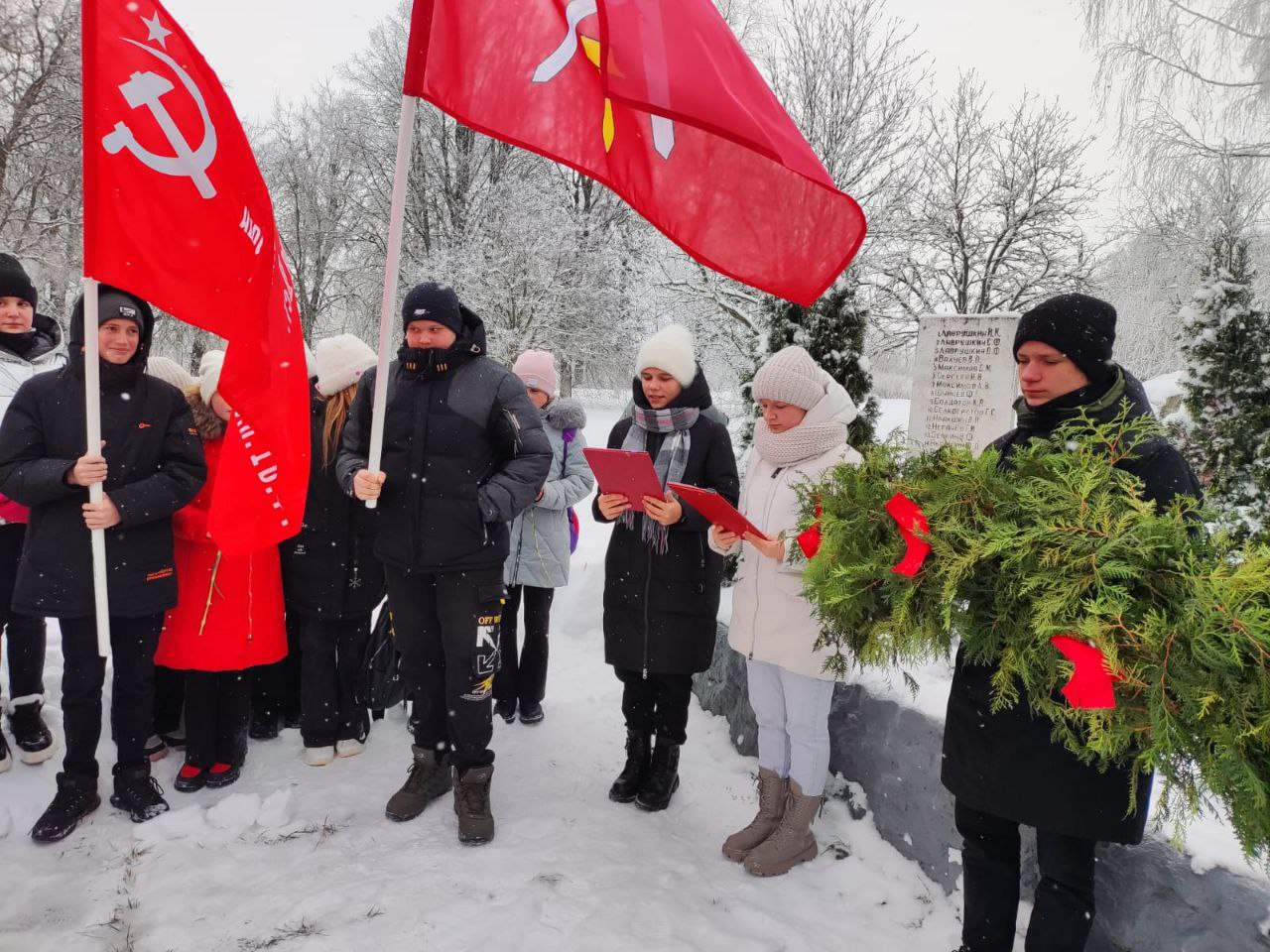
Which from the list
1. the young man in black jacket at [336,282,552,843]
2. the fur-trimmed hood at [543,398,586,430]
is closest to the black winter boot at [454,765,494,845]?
the young man in black jacket at [336,282,552,843]

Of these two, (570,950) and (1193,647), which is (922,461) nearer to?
(1193,647)

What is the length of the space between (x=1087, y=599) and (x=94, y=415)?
3.23 m

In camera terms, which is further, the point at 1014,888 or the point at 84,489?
the point at 84,489

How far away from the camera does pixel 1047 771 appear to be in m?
2.05

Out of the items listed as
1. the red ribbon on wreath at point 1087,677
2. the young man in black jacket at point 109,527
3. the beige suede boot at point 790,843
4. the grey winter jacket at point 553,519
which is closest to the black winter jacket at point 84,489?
the young man in black jacket at point 109,527

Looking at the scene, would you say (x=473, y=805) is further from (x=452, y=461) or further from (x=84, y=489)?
(x=84, y=489)

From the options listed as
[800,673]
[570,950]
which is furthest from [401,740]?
[800,673]

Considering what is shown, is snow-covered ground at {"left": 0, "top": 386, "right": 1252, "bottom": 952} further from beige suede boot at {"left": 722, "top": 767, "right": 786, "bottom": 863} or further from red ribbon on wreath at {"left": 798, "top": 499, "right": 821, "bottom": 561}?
red ribbon on wreath at {"left": 798, "top": 499, "right": 821, "bottom": 561}

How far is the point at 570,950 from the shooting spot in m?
2.63

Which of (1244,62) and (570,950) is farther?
(1244,62)

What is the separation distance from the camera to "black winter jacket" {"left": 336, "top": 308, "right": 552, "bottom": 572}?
128 inches

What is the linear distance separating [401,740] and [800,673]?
8.13 ft

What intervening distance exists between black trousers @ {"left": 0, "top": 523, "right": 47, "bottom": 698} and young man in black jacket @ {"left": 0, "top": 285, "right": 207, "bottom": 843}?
1.92 ft

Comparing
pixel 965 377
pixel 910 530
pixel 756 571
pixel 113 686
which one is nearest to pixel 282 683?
pixel 113 686
